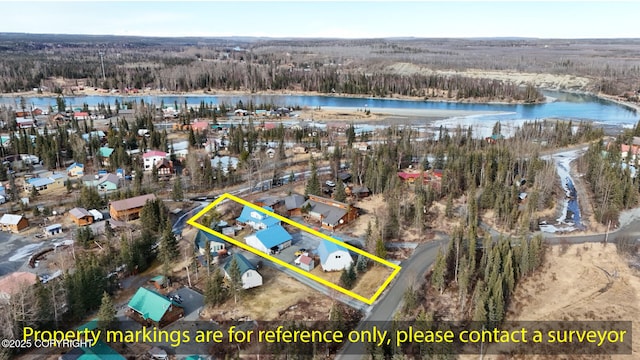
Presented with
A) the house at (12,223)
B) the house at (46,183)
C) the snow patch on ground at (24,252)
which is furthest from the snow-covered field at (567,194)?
the house at (46,183)

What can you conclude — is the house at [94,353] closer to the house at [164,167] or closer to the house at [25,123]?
the house at [164,167]

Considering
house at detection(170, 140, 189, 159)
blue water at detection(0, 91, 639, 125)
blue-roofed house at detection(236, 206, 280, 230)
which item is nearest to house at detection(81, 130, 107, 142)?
house at detection(170, 140, 189, 159)

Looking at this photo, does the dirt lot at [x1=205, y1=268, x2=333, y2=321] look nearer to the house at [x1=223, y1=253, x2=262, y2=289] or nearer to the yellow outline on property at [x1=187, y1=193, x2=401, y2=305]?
the house at [x1=223, y1=253, x2=262, y2=289]

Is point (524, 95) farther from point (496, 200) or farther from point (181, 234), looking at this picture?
point (181, 234)

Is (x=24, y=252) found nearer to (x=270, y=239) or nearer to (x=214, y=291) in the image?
(x=214, y=291)

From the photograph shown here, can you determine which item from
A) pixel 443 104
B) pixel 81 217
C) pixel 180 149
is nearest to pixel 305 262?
pixel 81 217

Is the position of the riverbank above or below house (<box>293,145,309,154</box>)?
above

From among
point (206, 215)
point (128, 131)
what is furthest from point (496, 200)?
point (128, 131)
